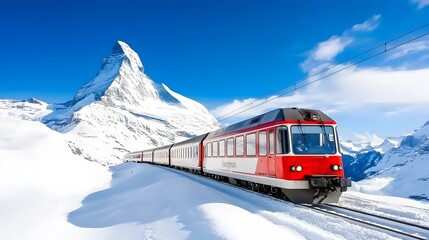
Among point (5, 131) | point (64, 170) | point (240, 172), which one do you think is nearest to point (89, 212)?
point (240, 172)

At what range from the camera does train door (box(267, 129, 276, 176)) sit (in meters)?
16.0

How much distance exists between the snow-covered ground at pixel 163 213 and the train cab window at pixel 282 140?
6.64 ft

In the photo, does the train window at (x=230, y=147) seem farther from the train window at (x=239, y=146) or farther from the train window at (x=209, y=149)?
the train window at (x=209, y=149)

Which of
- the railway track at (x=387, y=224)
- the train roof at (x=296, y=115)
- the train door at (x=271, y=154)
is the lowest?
the railway track at (x=387, y=224)

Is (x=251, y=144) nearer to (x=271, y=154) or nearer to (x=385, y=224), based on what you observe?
(x=271, y=154)

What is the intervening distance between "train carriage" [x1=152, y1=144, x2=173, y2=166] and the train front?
36468 millimetres

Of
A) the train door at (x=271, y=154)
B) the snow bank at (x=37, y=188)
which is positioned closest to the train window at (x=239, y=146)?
the train door at (x=271, y=154)

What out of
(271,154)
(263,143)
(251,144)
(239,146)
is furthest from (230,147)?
(271,154)

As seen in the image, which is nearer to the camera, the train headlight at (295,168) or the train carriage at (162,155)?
the train headlight at (295,168)

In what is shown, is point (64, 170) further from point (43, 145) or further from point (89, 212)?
point (89, 212)

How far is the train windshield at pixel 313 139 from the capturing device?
15.4m

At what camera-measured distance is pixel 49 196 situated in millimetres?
22234

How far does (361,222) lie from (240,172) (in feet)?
30.4

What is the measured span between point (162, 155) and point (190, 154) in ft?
73.4
